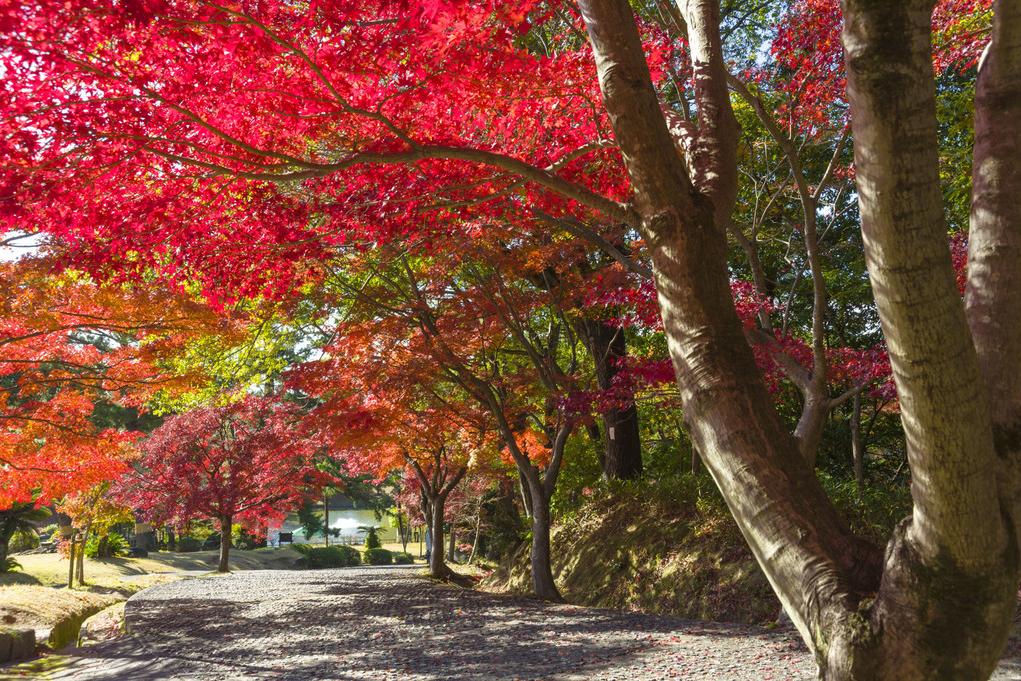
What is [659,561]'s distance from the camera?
1005cm

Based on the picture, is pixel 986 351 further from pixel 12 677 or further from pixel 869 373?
pixel 12 677

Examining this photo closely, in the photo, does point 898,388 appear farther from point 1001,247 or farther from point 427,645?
point 427,645

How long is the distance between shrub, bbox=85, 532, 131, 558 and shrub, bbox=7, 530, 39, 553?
1671 millimetres

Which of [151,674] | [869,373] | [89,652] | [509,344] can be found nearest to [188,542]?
[509,344]

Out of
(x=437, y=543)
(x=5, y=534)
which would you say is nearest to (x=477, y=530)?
(x=437, y=543)

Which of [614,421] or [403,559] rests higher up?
[614,421]

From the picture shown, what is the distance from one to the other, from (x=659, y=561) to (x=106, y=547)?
17.3 m

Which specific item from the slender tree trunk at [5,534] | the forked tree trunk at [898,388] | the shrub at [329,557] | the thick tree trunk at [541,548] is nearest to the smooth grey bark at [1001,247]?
the forked tree trunk at [898,388]

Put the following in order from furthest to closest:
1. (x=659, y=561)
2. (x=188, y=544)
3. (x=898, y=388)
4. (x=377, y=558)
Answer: (x=377, y=558)
(x=188, y=544)
(x=659, y=561)
(x=898, y=388)

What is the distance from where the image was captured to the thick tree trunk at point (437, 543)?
16.3 metres

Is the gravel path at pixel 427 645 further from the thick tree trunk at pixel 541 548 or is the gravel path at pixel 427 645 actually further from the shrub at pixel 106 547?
the shrub at pixel 106 547

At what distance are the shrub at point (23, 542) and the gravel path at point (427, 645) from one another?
1293 centimetres

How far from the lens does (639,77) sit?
2.54m

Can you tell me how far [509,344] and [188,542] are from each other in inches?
779
